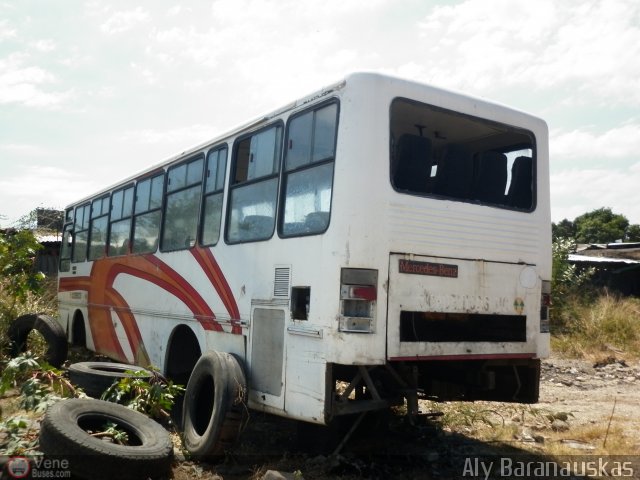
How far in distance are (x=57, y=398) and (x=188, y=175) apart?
2757 millimetres

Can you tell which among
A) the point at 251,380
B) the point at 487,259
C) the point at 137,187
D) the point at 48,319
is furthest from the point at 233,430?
the point at 48,319

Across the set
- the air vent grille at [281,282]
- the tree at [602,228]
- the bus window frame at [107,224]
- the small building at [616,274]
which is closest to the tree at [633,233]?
the tree at [602,228]

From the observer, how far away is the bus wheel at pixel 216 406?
4.84 meters

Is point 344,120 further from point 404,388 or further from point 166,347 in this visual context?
point 166,347

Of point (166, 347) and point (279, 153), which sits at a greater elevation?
point (279, 153)

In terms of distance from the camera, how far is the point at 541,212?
5.52 metres

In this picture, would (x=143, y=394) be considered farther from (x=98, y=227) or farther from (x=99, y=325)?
(x=98, y=227)

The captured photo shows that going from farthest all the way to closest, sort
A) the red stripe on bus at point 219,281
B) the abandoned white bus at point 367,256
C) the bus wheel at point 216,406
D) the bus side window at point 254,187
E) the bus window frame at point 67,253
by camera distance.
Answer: the bus window frame at point 67,253
the red stripe on bus at point 219,281
the bus side window at point 254,187
the bus wheel at point 216,406
the abandoned white bus at point 367,256

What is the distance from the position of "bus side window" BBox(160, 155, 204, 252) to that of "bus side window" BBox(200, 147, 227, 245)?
17cm

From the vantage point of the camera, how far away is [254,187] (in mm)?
5547

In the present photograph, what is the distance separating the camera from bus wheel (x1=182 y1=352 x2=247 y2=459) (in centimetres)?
484

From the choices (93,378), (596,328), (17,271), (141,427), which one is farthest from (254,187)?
(596,328)

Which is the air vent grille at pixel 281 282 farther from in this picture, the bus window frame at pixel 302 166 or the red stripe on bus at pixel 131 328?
the red stripe on bus at pixel 131 328

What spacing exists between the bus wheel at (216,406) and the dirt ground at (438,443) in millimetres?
206
